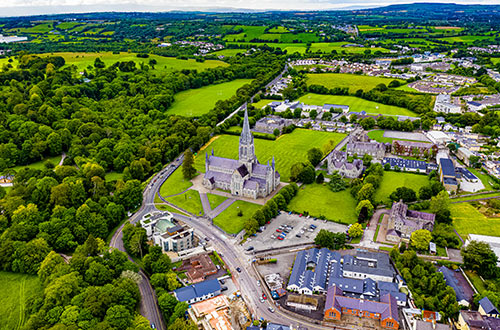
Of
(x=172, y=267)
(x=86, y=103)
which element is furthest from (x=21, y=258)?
(x=86, y=103)

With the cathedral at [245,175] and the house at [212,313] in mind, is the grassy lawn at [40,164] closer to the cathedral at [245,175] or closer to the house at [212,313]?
the cathedral at [245,175]

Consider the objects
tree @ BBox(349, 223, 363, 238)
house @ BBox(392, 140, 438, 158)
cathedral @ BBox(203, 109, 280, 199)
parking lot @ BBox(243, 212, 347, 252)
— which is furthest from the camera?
house @ BBox(392, 140, 438, 158)

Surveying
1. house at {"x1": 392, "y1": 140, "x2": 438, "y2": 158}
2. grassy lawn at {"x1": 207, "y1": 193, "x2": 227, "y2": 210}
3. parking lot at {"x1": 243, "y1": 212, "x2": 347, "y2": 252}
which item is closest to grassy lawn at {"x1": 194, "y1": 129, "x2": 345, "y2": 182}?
grassy lawn at {"x1": 207, "y1": 193, "x2": 227, "y2": 210}

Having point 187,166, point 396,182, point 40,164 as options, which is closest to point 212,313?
point 187,166

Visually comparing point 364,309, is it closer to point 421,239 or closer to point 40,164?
point 421,239

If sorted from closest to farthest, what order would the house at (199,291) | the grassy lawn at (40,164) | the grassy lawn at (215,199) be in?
the house at (199,291)
the grassy lawn at (215,199)
the grassy lawn at (40,164)

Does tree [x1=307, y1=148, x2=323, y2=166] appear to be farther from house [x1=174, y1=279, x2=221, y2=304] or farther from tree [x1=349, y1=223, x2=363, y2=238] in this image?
house [x1=174, y1=279, x2=221, y2=304]

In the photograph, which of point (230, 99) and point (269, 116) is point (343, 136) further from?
point (230, 99)

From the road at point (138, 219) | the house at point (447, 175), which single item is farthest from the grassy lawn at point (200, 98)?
the house at point (447, 175)
